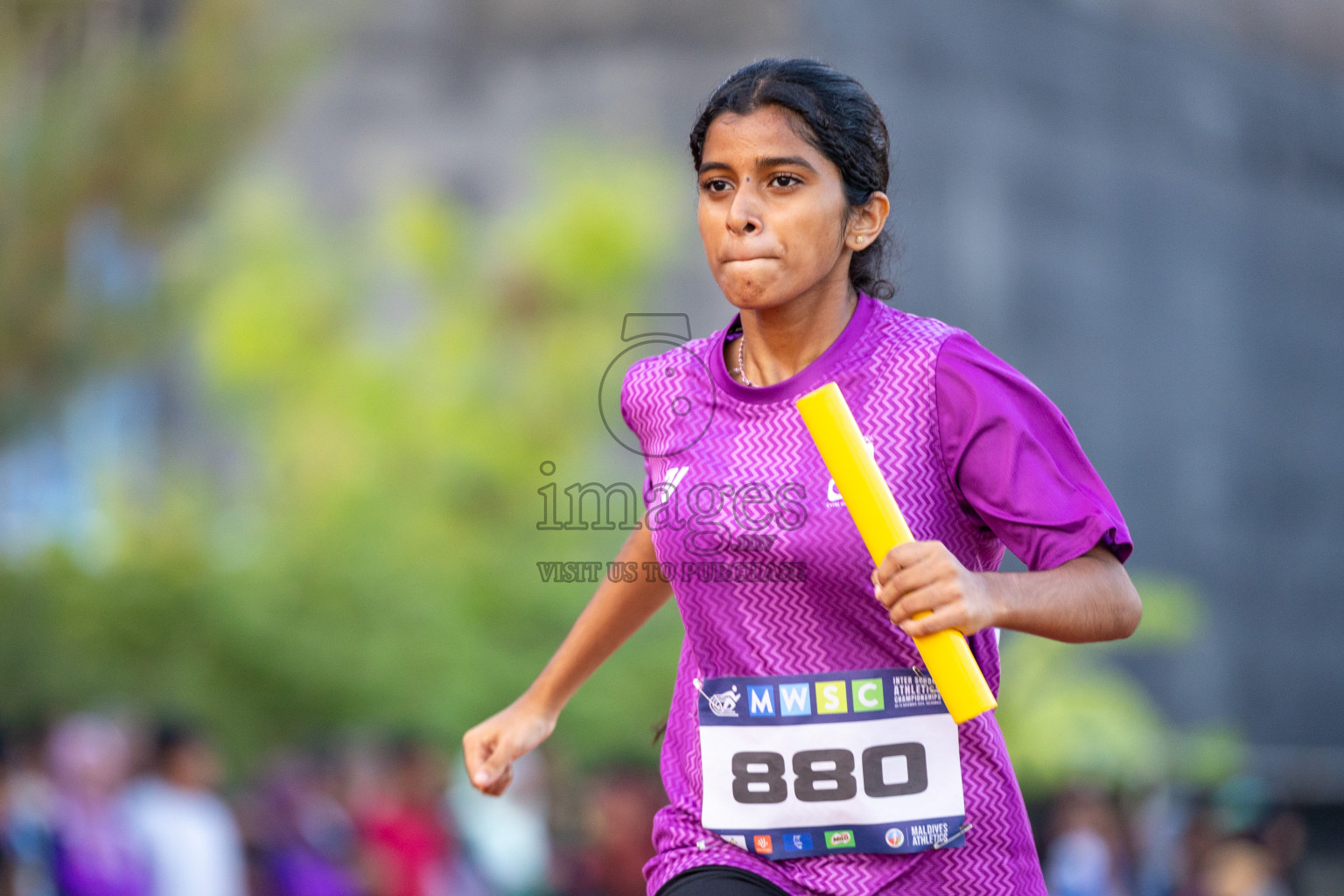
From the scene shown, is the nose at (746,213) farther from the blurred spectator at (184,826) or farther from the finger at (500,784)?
the blurred spectator at (184,826)

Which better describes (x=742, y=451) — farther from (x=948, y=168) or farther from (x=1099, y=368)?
(x=1099, y=368)

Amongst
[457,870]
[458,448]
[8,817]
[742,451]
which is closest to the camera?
[742,451]

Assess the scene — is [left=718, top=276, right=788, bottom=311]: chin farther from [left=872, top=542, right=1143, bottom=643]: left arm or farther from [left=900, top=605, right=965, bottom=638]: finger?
[left=900, top=605, right=965, bottom=638]: finger

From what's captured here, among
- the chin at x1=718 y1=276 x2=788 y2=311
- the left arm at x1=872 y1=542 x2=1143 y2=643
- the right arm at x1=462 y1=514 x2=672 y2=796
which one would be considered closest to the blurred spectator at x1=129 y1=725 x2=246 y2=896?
the right arm at x1=462 y1=514 x2=672 y2=796

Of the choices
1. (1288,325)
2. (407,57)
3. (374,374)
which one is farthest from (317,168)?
(1288,325)

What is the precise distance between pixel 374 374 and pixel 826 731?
1882 centimetres

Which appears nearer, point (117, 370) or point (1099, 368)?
point (117, 370)

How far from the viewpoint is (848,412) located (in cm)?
249

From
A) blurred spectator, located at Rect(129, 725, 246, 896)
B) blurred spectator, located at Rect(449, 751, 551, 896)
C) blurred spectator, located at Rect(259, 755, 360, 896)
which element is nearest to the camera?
blurred spectator, located at Rect(129, 725, 246, 896)

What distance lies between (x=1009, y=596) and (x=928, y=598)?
142mm

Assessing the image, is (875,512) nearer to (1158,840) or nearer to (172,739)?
(172,739)

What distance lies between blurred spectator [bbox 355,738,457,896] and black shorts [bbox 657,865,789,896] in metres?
6.11

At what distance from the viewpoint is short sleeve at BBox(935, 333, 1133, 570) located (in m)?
2.47

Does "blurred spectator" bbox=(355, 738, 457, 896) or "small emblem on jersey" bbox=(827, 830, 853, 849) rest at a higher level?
"small emblem on jersey" bbox=(827, 830, 853, 849)
